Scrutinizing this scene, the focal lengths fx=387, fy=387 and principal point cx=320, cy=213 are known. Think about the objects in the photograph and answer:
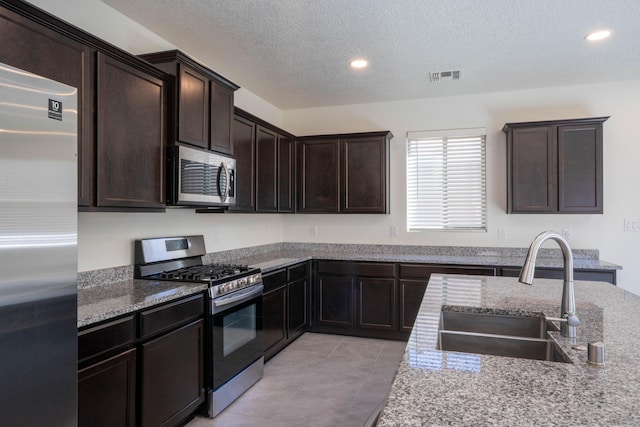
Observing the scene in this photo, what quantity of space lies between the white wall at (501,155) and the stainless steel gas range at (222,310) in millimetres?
2038

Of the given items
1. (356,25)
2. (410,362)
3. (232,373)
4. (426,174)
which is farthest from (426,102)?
(410,362)

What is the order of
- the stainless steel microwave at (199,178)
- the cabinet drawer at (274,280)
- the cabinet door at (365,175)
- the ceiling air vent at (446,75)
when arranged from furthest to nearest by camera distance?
the cabinet door at (365,175), the ceiling air vent at (446,75), the cabinet drawer at (274,280), the stainless steel microwave at (199,178)

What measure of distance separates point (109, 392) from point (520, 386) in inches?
69.1

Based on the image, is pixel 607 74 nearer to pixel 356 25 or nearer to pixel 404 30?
pixel 404 30

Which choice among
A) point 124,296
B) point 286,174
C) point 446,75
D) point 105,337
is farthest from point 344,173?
point 105,337

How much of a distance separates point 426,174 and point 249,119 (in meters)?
2.19

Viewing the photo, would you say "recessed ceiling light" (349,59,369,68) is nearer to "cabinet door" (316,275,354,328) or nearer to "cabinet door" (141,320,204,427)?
"cabinet door" (316,275,354,328)

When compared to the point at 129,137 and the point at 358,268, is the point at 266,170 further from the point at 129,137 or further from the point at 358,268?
the point at 129,137

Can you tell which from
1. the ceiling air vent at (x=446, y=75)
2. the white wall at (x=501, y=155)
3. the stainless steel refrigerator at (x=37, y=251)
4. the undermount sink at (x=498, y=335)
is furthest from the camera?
the white wall at (x=501, y=155)

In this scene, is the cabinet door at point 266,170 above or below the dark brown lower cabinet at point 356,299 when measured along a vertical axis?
above

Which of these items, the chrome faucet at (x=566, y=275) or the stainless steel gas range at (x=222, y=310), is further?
the stainless steel gas range at (x=222, y=310)

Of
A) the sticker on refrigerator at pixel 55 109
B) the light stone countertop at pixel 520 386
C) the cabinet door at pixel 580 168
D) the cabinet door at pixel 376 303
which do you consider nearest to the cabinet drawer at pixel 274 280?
the cabinet door at pixel 376 303

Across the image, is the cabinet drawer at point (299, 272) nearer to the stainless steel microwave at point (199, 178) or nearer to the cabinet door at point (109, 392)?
the stainless steel microwave at point (199, 178)

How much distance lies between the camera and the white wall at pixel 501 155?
3.89 meters
